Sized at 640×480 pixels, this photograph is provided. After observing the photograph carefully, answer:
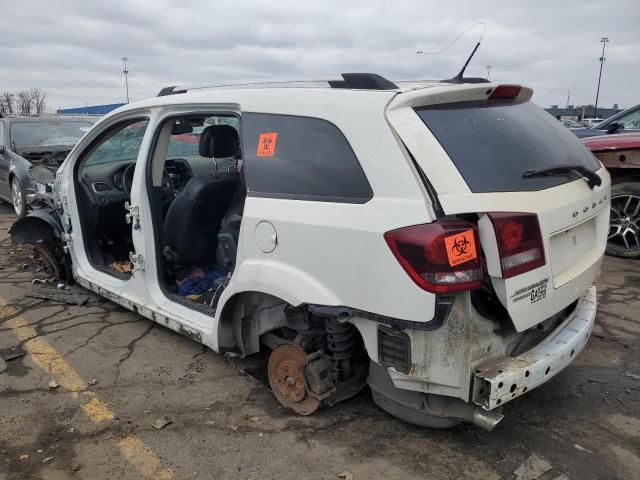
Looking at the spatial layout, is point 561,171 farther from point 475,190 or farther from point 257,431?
point 257,431

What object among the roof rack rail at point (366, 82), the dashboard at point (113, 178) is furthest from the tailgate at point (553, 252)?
the dashboard at point (113, 178)

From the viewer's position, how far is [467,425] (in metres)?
2.74

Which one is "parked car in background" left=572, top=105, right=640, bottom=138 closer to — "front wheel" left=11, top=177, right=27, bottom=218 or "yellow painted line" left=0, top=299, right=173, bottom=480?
"yellow painted line" left=0, top=299, right=173, bottom=480

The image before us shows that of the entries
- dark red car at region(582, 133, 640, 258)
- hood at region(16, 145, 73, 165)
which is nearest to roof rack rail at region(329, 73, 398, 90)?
dark red car at region(582, 133, 640, 258)

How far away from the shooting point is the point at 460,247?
6.77 ft

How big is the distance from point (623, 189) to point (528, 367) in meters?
4.44

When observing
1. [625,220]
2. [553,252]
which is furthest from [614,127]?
[553,252]

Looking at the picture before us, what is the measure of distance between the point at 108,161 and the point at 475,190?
4.17m

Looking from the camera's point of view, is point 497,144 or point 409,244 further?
point 497,144

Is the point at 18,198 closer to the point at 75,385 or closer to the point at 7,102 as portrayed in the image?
the point at 75,385

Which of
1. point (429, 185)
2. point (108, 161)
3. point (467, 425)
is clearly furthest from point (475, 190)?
point (108, 161)

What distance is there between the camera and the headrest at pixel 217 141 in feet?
11.9

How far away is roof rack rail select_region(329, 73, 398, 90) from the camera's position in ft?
7.84

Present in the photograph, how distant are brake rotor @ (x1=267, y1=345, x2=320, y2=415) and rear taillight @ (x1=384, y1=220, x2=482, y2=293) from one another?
36.0 inches
